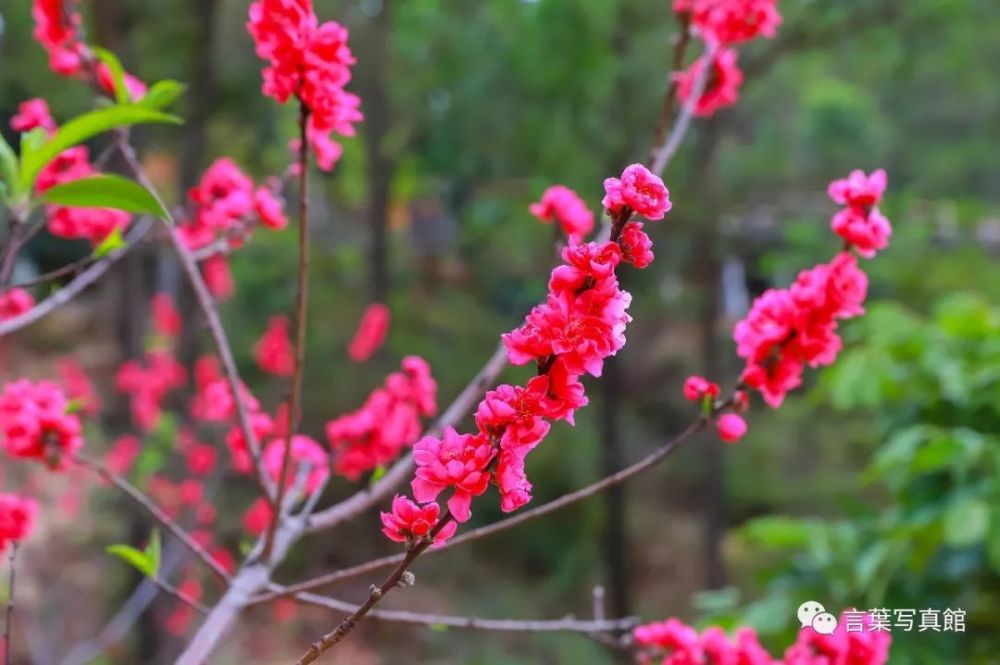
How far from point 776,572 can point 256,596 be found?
1288 mm

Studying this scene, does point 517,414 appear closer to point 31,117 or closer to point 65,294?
point 65,294

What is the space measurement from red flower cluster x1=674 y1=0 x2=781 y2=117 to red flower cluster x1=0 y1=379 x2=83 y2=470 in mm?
996

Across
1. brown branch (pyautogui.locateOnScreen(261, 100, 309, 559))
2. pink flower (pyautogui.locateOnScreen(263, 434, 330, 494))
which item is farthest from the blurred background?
brown branch (pyautogui.locateOnScreen(261, 100, 309, 559))

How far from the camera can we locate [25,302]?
1258mm

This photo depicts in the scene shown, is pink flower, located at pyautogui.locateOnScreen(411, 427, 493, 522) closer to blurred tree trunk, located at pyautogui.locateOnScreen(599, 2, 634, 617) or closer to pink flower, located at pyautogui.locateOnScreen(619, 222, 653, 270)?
pink flower, located at pyautogui.locateOnScreen(619, 222, 653, 270)

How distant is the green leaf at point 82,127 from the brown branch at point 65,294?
0.56 ft

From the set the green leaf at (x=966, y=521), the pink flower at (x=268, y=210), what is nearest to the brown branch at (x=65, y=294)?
the pink flower at (x=268, y=210)

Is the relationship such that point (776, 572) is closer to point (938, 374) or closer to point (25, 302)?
point (938, 374)

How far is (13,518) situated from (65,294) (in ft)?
0.96

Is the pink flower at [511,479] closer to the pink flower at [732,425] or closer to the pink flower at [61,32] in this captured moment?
the pink flower at [732,425]

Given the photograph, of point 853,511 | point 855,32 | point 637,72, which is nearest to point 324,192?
point 637,72

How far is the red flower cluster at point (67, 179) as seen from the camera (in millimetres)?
1142

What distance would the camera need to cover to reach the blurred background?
4.14m

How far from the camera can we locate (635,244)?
1.84ft
